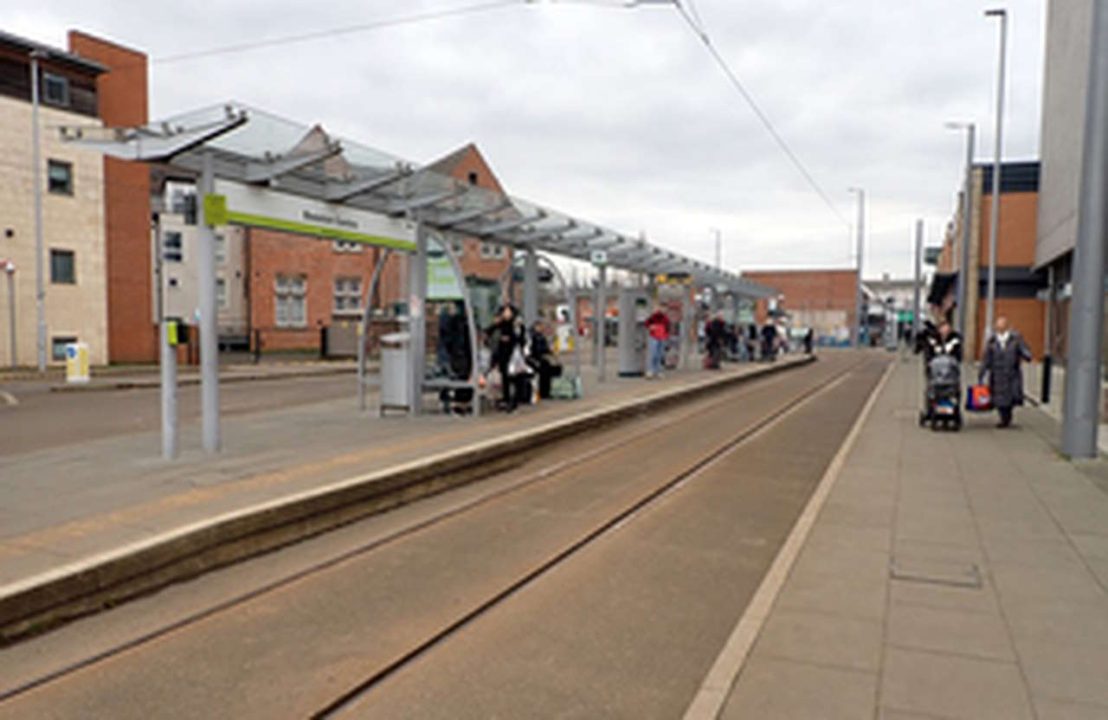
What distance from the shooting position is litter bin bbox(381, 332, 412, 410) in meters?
11.9

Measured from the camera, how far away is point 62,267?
28766 millimetres

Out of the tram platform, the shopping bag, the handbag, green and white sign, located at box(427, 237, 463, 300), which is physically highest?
green and white sign, located at box(427, 237, 463, 300)

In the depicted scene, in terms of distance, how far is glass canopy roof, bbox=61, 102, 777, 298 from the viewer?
791cm

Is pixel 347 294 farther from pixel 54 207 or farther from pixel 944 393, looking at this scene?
pixel 944 393

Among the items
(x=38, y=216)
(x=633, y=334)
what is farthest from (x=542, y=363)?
(x=38, y=216)

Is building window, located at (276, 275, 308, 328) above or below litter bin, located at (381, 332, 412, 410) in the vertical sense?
above

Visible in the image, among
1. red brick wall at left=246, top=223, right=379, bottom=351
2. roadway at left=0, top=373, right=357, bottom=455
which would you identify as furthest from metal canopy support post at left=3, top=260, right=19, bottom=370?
red brick wall at left=246, top=223, right=379, bottom=351

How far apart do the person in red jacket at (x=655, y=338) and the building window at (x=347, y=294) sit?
26.6 meters

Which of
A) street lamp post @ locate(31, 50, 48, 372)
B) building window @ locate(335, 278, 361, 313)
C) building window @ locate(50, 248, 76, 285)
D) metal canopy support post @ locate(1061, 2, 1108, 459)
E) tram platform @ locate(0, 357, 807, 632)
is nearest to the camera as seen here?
tram platform @ locate(0, 357, 807, 632)

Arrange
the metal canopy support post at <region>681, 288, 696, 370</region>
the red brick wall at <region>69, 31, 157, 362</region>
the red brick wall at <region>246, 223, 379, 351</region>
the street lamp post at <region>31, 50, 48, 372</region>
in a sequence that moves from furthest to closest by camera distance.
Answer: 1. the red brick wall at <region>246, 223, 379, 351</region>
2. the red brick wall at <region>69, 31, 157, 362</region>
3. the street lamp post at <region>31, 50, 48, 372</region>
4. the metal canopy support post at <region>681, 288, 696, 370</region>

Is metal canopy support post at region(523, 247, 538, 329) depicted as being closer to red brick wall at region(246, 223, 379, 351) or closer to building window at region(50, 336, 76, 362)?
building window at region(50, 336, 76, 362)

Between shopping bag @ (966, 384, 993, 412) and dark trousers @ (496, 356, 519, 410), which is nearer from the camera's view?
shopping bag @ (966, 384, 993, 412)

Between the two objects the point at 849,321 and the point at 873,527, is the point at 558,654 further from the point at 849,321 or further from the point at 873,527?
the point at 849,321

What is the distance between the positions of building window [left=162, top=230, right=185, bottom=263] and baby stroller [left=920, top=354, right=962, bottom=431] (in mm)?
10497
